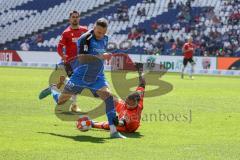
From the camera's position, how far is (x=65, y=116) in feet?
45.9

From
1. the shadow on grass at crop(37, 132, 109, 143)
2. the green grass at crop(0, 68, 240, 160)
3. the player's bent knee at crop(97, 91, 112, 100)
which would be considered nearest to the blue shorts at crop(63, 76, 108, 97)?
the player's bent knee at crop(97, 91, 112, 100)

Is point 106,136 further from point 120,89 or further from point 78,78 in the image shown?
point 120,89

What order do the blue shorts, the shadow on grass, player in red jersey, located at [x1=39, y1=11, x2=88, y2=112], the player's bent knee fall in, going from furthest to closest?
player in red jersey, located at [x1=39, y1=11, x2=88, y2=112] < the blue shorts < the player's bent knee < the shadow on grass

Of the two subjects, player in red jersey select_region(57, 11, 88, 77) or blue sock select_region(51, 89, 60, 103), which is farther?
player in red jersey select_region(57, 11, 88, 77)

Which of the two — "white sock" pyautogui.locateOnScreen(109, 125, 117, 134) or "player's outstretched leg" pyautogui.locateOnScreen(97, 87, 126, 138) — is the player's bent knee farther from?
"white sock" pyautogui.locateOnScreen(109, 125, 117, 134)

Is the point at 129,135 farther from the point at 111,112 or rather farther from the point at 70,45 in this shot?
the point at 70,45

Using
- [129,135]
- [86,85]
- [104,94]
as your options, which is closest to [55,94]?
[86,85]

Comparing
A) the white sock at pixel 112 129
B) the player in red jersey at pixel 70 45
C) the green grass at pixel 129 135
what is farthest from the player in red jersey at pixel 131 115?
the player in red jersey at pixel 70 45

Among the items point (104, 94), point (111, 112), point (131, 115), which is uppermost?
point (104, 94)

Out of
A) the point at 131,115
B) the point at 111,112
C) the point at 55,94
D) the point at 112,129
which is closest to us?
the point at 112,129

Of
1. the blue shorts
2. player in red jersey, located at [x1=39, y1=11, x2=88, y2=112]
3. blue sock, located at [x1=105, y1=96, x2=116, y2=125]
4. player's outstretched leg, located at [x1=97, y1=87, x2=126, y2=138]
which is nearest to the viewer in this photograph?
player's outstretched leg, located at [x1=97, y1=87, x2=126, y2=138]

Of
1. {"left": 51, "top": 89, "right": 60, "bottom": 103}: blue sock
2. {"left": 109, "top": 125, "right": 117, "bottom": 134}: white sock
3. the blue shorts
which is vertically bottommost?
{"left": 109, "top": 125, "right": 117, "bottom": 134}: white sock

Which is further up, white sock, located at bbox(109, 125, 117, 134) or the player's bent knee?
the player's bent knee

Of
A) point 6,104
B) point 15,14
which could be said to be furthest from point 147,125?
point 15,14
